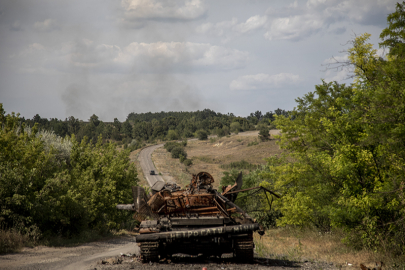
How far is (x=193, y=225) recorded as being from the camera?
1073cm

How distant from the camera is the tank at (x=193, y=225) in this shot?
10.1 meters

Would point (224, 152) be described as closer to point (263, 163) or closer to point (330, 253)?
point (263, 163)

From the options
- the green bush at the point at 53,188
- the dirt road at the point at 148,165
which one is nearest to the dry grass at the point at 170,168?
the dirt road at the point at 148,165

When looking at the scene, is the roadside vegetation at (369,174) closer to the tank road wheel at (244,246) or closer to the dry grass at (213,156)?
the tank road wheel at (244,246)

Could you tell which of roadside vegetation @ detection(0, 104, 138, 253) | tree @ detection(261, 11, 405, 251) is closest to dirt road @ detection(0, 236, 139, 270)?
roadside vegetation @ detection(0, 104, 138, 253)

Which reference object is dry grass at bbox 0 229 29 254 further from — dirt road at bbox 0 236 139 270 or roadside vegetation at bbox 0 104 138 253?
dirt road at bbox 0 236 139 270

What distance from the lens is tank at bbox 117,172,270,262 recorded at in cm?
1015

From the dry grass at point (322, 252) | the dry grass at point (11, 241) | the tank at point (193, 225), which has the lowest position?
the dry grass at point (322, 252)

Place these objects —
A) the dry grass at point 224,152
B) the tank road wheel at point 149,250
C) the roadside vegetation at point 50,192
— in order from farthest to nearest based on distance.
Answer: the dry grass at point 224,152, the roadside vegetation at point 50,192, the tank road wheel at point 149,250

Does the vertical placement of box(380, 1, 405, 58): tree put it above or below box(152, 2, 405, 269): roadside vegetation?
above

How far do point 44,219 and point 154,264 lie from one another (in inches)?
341

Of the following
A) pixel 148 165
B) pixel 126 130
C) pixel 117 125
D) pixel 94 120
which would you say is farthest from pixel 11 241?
pixel 117 125

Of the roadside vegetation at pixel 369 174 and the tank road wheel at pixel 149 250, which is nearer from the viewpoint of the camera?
the tank road wheel at pixel 149 250

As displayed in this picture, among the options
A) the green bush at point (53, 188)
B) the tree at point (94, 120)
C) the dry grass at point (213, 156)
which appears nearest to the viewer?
the green bush at point (53, 188)
